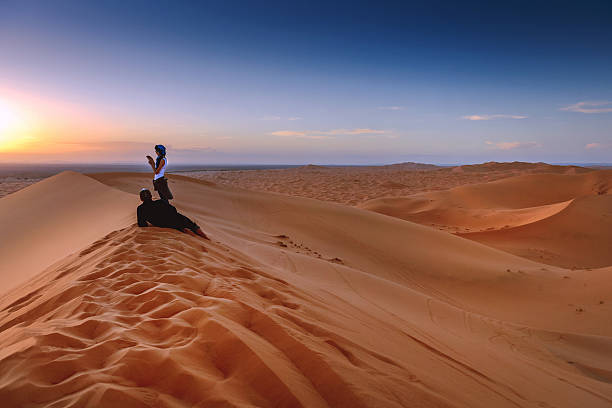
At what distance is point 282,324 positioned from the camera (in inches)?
86.7

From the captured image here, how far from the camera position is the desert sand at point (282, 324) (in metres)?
1.60

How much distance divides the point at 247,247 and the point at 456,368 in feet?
13.3

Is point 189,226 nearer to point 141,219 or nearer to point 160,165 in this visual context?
point 141,219

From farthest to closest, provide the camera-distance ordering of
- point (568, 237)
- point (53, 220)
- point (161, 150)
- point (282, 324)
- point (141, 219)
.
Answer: point (568, 237) → point (53, 220) → point (161, 150) → point (141, 219) → point (282, 324)

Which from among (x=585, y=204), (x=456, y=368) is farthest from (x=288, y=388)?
(x=585, y=204)

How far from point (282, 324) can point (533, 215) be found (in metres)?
13.2

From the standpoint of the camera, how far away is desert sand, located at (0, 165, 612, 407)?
5.25 ft

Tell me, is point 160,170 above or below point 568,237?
above

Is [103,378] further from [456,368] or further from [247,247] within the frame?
[247,247]

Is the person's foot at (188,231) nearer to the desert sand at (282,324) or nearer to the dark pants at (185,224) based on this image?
the dark pants at (185,224)


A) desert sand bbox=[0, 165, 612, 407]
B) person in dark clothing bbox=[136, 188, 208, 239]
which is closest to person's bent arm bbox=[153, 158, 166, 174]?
desert sand bbox=[0, 165, 612, 407]

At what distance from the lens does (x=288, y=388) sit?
63.2 inches

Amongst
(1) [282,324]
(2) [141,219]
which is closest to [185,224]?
(2) [141,219]

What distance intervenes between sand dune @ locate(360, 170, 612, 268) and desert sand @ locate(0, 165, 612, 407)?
135 inches
